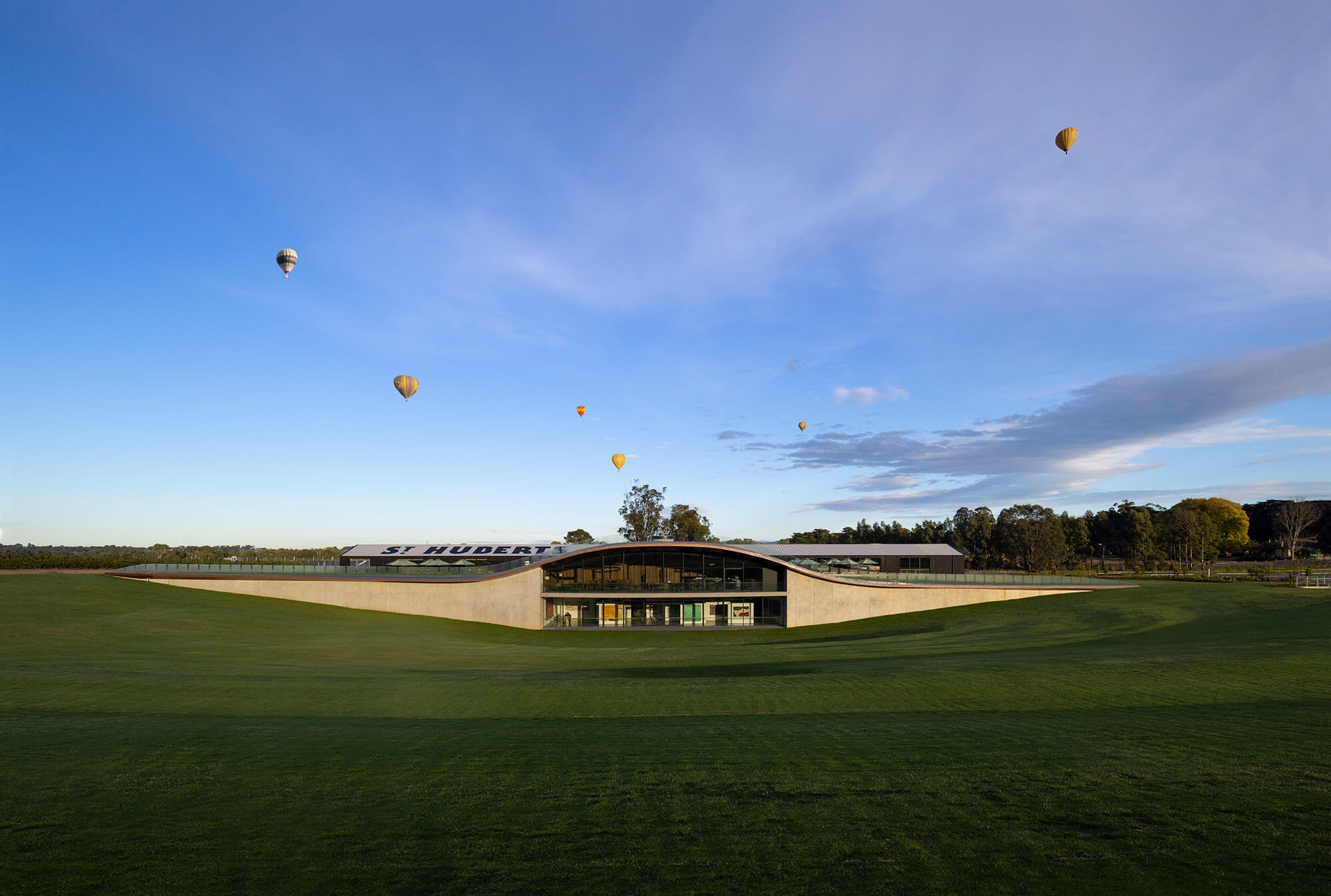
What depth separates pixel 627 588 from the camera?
5019 centimetres

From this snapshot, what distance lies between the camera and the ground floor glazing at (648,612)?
5031 cm

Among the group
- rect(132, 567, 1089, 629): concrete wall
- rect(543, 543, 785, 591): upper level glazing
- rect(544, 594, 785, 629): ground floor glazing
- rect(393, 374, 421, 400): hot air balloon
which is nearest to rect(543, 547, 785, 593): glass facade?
rect(543, 543, 785, 591): upper level glazing

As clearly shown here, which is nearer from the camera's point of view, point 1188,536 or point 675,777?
point 675,777

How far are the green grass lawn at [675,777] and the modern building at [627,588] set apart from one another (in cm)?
2721

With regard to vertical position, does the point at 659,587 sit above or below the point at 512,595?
above

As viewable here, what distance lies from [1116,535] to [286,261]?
4447 inches

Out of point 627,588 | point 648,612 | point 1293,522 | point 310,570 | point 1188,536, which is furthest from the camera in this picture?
point 1293,522

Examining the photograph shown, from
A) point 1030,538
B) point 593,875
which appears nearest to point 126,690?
point 593,875

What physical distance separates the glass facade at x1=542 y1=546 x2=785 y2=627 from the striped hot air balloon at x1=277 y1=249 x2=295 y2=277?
26822 millimetres

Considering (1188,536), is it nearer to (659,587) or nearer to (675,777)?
(659,587)

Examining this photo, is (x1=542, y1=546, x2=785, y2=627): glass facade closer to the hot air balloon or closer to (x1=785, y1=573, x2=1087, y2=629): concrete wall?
(x1=785, y1=573, x2=1087, y2=629): concrete wall

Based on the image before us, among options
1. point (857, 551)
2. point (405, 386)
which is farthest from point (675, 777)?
point (857, 551)

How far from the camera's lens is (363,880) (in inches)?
259

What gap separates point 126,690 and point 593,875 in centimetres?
1576
